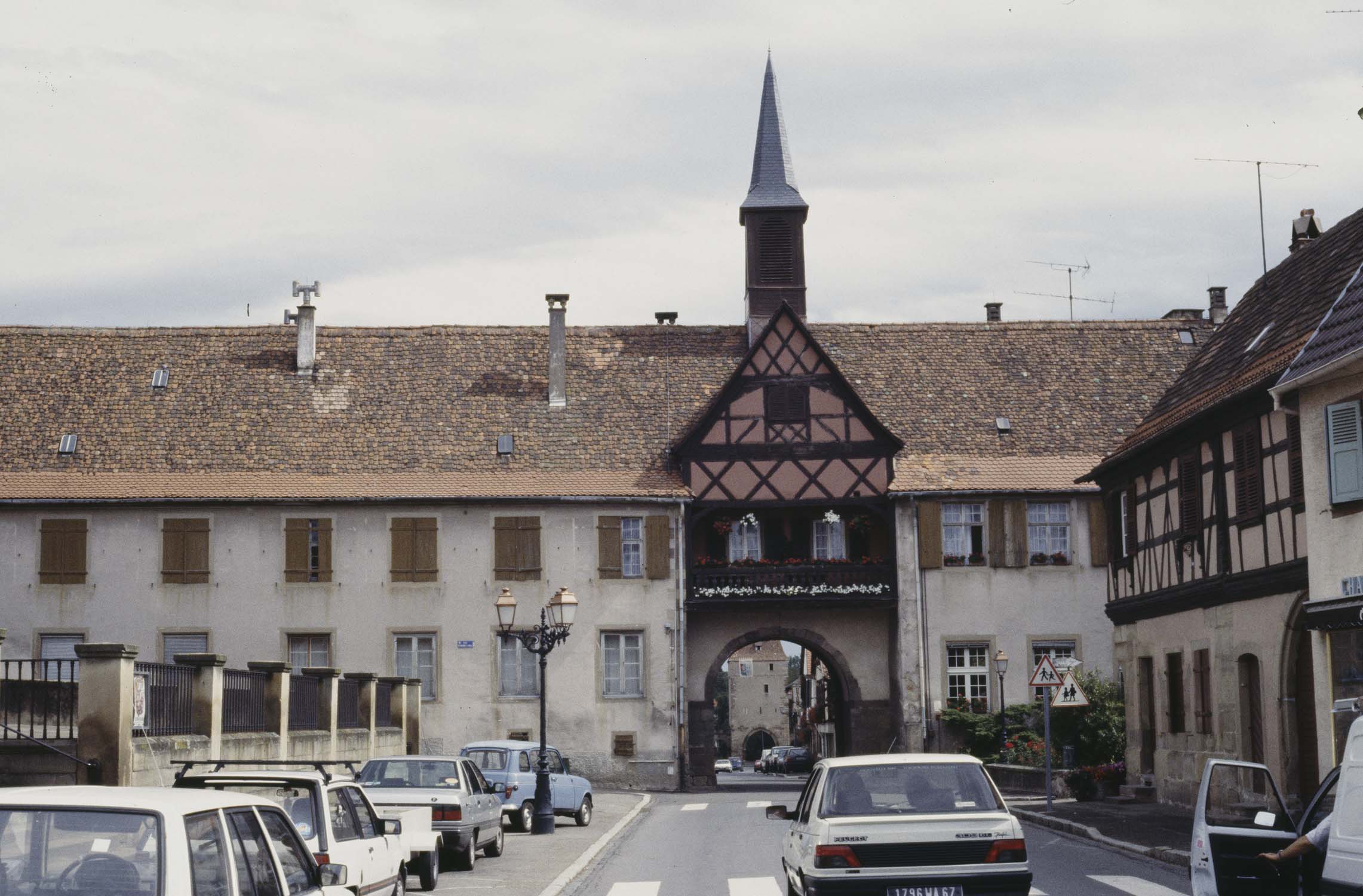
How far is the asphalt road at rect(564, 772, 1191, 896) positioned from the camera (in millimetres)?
16938

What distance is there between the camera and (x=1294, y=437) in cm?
2178

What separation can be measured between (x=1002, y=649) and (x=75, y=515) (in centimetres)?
2270

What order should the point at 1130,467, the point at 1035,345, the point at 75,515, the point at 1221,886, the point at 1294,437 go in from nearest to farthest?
the point at 1221,886
the point at 1294,437
the point at 1130,467
the point at 75,515
the point at 1035,345

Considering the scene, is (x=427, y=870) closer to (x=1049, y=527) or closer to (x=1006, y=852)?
(x=1006, y=852)

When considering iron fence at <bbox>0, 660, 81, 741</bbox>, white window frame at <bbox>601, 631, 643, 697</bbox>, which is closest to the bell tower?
white window frame at <bbox>601, 631, 643, 697</bbox>

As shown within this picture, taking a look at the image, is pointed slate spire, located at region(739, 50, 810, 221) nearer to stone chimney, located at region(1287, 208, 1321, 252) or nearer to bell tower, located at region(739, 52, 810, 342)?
bell tower, located at region(739, 52, 810, 342)

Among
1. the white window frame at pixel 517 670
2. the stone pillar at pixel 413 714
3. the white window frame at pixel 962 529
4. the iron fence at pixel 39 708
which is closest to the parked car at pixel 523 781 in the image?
the iron fence at pixel 39 708

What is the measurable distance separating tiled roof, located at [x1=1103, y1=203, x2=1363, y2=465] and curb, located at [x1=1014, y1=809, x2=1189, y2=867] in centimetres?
623

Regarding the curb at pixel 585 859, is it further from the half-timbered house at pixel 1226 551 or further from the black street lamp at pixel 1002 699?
the black street lamp at pixel 1002 699

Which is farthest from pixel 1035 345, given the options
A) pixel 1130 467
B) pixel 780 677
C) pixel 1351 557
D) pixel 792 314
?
pixel 780 677

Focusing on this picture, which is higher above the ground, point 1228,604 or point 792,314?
point 792,314

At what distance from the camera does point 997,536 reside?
42.0m

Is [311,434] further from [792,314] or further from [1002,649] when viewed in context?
[1002,649]

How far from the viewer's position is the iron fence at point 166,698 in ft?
65.8
